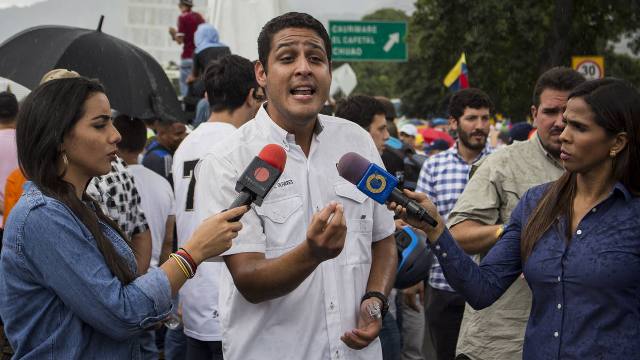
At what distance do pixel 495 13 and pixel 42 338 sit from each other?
29.3m

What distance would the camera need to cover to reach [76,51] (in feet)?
20.3

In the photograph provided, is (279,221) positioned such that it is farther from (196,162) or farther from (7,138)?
(7,138)

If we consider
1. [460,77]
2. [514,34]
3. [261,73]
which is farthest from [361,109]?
[514,34]

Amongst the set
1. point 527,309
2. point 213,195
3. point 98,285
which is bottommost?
point 527,309

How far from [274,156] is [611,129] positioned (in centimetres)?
146

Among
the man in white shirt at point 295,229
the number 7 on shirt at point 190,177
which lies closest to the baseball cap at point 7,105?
the number 7 on shirt at point 190,177

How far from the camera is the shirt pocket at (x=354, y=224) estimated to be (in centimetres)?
346

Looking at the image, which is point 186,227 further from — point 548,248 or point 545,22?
point 545,22

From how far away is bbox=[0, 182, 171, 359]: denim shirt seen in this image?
300 cm

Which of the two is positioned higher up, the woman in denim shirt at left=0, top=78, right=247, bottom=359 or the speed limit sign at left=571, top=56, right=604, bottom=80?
the speed limit sign at left=571, top=56, right=604, bottom=80

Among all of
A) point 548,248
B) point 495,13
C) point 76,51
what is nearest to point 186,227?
point 76,51

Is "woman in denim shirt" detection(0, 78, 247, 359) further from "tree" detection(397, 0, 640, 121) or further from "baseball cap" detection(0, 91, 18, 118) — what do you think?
"tree" detection(397, 0, 640, 121)

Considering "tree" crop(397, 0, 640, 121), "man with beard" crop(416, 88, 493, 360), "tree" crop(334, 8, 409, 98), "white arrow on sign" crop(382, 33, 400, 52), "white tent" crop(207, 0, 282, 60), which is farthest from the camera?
"tree" crop(334, 8, 409, 98)

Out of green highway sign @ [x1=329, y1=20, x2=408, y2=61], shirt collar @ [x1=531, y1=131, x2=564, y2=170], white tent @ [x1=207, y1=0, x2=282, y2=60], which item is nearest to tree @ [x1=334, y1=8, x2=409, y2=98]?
green highway sign @ [x1=329, y1=20, x2=408, y2=61]
